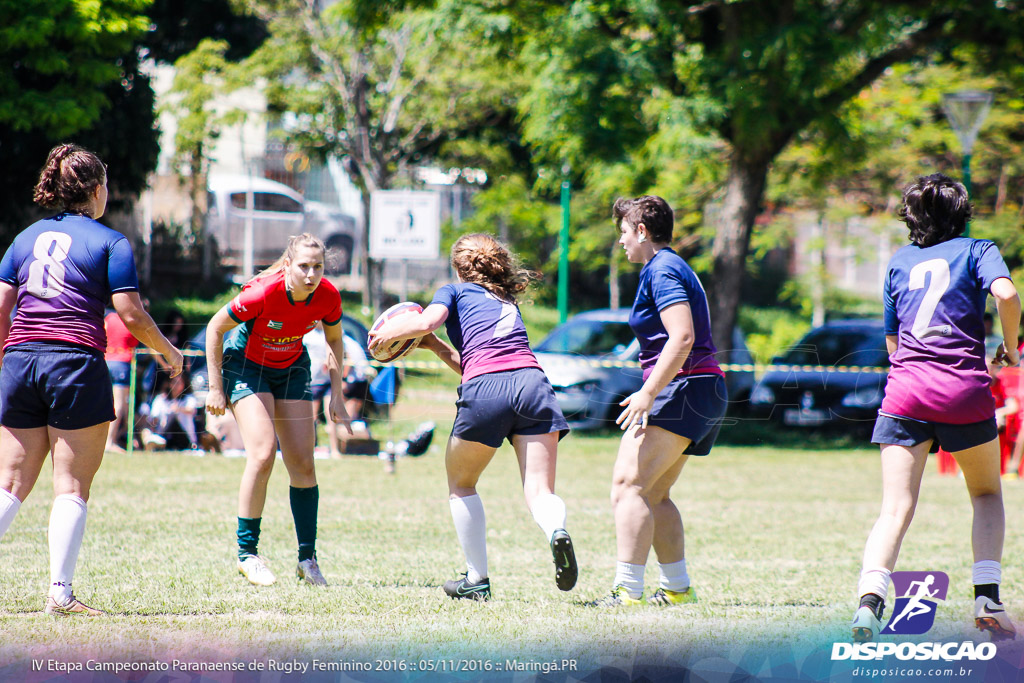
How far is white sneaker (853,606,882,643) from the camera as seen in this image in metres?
4.02

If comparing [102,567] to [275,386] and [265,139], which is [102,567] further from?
[265,139]

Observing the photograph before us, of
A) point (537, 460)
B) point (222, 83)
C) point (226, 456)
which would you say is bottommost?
point (226, 456)

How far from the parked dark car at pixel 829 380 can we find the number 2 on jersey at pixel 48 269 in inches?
477

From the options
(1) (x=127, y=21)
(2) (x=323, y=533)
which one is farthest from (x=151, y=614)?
(1) (x=127, y=21)

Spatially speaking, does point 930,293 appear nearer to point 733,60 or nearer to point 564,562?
point 564,562

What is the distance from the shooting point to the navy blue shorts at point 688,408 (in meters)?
4.90

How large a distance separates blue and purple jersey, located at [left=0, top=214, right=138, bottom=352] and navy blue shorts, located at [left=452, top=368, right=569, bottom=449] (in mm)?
1561

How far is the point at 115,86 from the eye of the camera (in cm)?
1639

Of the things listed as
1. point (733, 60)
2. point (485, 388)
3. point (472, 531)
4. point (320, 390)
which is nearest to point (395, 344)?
point (485, 388)

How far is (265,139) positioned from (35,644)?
26.1 metres

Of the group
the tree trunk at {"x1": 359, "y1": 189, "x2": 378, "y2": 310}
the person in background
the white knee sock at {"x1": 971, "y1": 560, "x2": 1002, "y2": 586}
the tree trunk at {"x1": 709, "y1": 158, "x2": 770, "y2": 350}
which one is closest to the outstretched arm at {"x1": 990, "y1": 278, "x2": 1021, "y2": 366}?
the white knee sock at {"x1": 971, "y1": 560, "x2": 1002, "y2": 586}

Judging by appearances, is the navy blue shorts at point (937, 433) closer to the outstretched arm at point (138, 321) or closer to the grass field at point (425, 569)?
the grass field at point (425, 569)

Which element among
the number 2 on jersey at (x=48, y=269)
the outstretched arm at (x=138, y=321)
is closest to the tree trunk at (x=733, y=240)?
the outstretched arm at (x=138, y=321)

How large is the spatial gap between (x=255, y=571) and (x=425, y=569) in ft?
3.57
